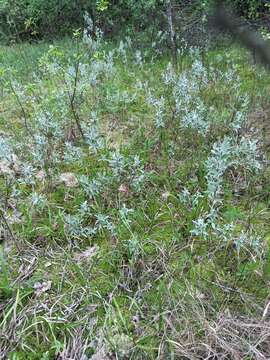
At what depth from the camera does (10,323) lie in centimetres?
246

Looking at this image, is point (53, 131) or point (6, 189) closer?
point (6, 189)

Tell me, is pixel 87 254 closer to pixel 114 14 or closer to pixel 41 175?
pixel 41 175

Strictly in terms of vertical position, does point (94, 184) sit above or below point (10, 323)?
→ above

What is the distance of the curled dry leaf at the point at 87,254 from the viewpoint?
2.85 meters

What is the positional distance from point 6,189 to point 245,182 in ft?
6.65

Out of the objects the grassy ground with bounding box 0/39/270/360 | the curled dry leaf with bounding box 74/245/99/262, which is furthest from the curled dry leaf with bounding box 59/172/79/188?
the curled dry leaf with bounding box 74/245/99/262

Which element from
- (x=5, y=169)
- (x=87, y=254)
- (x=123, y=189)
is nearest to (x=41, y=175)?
(x=5, y=169)

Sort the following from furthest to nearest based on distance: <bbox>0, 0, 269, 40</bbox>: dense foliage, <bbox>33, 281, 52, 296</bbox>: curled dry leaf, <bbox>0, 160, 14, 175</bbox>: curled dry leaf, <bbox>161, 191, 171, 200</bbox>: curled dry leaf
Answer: <bbox>0, 0, 269, 40</bbox>: dense foliage
<bbox>0, 160, 14, 175</bbox>: curled dry leaf
<bbox>161, 191, 171, 200</bbox>: curled dry leaf
<bbox>33, 281, 52, 296</bbox>: curled dry leaf

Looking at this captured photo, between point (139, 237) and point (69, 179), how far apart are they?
3.31ft

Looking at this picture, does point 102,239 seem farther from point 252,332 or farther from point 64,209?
point 252,332

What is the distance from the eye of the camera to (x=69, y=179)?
3561mm

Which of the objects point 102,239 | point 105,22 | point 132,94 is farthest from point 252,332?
point 105,22

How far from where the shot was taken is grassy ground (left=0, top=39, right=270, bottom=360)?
2.36 meters

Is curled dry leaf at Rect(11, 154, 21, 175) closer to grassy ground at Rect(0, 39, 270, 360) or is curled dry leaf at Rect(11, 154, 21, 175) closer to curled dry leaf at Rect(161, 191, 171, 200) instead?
grassy ground at Rect(0, 39, 270, 360)
